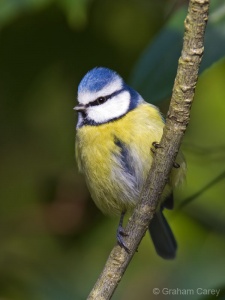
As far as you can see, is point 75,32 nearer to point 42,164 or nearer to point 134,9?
point 134,9

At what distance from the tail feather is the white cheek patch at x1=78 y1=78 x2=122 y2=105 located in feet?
1.56

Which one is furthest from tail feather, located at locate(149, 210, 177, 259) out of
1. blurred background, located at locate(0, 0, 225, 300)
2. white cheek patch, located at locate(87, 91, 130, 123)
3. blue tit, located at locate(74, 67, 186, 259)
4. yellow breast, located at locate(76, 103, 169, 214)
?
white cheek patch, located at locate(87, 91, 130, 123)

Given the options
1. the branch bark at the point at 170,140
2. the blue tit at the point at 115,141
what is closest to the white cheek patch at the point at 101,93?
the blue tit at the point at 115,141

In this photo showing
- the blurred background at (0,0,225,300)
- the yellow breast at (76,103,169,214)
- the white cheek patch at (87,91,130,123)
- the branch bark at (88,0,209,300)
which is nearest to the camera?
the branch bark at (88,0,209,300)

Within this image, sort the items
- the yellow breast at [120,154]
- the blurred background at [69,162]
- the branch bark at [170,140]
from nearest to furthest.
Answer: the branch bark at [170,140], the yellow breast at [120,154], the blurred background at [69,162]

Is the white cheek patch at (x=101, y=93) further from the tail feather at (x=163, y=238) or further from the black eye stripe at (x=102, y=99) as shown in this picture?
the tail feather at (x=163, y=238)

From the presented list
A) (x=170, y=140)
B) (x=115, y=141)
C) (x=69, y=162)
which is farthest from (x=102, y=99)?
(x=170, y=140)

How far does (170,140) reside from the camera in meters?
1.63

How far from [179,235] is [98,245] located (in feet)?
0.93

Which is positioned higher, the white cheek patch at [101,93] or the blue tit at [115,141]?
the white cheek patch at [101,93]

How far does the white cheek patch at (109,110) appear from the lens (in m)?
2.28

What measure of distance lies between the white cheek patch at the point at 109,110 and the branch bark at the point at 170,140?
1.92 feet

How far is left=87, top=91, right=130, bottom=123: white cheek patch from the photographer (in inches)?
89.6

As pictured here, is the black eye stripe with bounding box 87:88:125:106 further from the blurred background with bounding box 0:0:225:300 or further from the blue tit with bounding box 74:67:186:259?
the blurred background with bounding box 0:0:225:300
